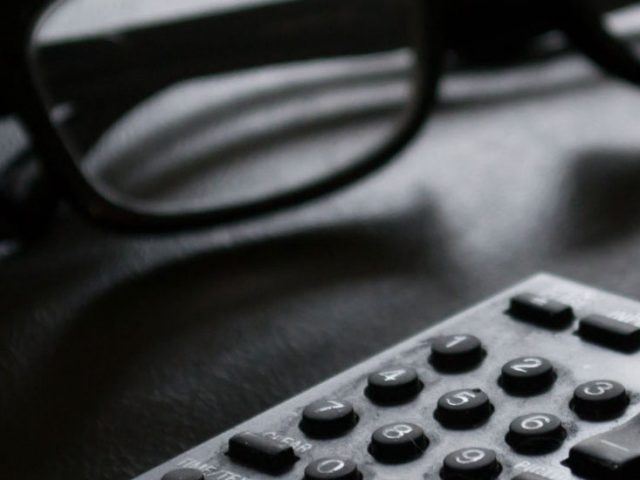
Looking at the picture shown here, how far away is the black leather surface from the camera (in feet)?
0.97

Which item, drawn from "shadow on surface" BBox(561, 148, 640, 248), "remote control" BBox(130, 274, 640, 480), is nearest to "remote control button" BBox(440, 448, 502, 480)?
"remote control" BBox(130, 274, 640, 480)

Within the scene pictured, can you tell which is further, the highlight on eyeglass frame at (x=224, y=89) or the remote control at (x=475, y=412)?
the highlight on eyeglass frame at (x=224, y=89)

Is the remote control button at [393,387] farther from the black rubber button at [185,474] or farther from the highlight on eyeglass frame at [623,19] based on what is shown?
the highlight on eyeglass frame at [623,19]

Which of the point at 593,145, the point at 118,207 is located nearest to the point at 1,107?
the point at 118,207

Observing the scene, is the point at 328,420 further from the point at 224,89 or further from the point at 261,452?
the point at 224,89

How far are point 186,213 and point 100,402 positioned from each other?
4.0 inches

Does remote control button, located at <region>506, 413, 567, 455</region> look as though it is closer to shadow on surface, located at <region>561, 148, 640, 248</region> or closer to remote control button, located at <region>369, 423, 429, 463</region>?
remote control button, located at <region>369, 423, 429, 463</region>

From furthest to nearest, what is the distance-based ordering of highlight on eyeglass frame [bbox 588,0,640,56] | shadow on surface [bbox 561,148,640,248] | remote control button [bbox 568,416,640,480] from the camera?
highlight on eyeglass frame [bbox 588,0,640,56], shadow on surface [bbox 561,148,640,248], remote control button [bbox 568,416,640,480]

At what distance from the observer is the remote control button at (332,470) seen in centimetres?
23

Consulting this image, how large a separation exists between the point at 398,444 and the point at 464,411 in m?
0.02

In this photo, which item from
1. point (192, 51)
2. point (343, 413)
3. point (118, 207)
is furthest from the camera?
point (192, 51)

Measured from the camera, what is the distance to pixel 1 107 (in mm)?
424

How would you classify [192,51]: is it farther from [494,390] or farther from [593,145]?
[494,390]

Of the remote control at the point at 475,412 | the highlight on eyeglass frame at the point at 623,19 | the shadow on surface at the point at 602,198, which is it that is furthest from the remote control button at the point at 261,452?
the highlight on eyeglass frame at the point at 623,19
